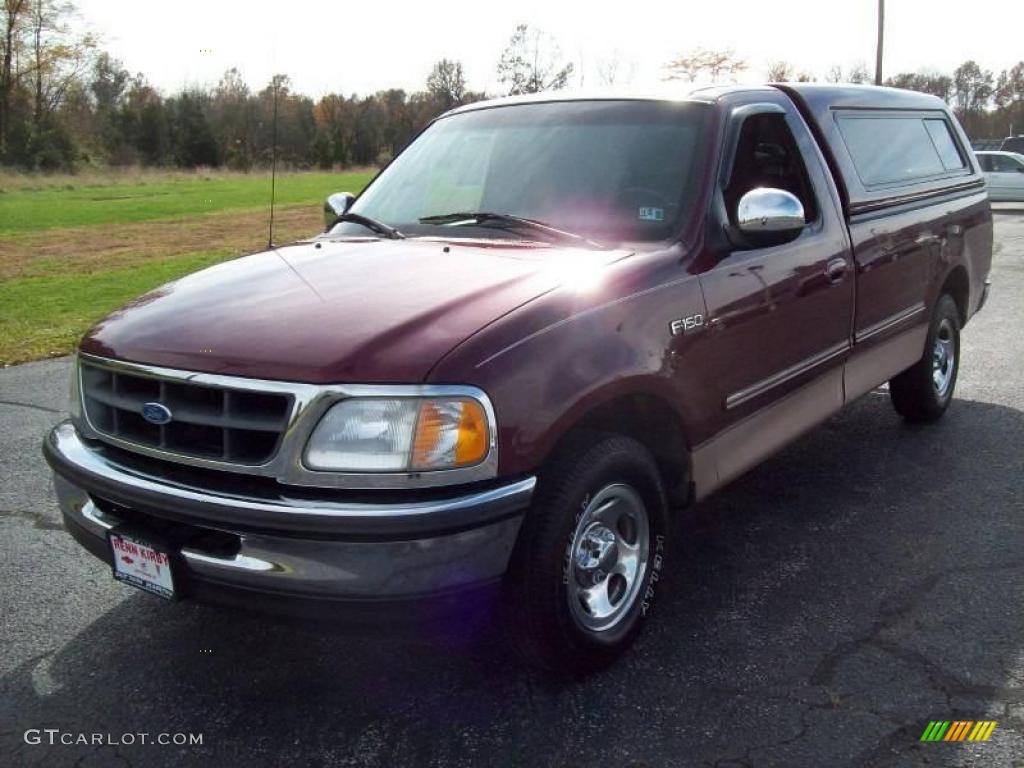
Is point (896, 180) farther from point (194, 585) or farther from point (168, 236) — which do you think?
point (168, 236)

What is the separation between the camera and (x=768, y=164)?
13.7ft

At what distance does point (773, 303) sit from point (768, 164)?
730 mm

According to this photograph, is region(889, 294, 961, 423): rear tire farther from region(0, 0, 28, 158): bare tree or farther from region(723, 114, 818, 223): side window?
region(0, 0, 28, 158): bare tree

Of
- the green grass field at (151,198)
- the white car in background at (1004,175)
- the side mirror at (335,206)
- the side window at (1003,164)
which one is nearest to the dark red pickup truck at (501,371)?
the side mirror at (335,206)

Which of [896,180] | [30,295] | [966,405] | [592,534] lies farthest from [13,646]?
[30,295]

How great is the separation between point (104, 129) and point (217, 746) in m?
59.1

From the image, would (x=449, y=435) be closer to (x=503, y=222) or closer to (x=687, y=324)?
(x=687, y=324)

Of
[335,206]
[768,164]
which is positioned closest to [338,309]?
[335,206]

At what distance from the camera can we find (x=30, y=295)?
40.8 ft

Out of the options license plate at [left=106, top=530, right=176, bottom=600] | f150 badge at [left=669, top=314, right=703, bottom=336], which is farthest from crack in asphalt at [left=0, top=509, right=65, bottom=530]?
f150 badge at [left=669, top=314, right=703, bottom=336]

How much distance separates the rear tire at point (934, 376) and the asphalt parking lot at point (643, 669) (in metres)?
1.26

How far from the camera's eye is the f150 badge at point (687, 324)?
3240 mm

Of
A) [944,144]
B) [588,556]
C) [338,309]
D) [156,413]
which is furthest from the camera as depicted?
[944,144]

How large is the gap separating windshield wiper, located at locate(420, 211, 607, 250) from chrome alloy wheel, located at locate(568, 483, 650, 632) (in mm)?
929
